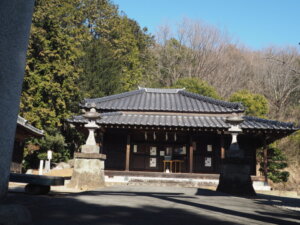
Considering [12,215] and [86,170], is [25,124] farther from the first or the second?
[12,215]

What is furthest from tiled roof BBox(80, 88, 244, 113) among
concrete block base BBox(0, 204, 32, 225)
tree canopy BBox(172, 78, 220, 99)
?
concrete block base BBox(0, 204, 32, 225)

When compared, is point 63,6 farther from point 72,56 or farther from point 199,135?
point 199,135

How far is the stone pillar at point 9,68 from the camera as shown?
280 centimetres

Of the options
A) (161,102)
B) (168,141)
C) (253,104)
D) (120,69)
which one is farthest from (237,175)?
(120,69)

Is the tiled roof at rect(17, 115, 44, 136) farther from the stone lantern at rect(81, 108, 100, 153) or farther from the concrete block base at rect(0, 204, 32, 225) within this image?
the concrete block base at rect(0, 204, 32, 225)

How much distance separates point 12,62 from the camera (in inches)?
113

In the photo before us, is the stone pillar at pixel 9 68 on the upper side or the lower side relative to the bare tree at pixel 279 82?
lower

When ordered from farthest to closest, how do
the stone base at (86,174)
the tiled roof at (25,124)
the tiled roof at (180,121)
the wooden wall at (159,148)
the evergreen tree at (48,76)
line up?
1. the evergreen tree at (48,76)
2. the wooden wall at (159,148)
3. the tiled roof at (180,121)
4. the tiled roof at (25,124)
5. the stone base at (86,174)

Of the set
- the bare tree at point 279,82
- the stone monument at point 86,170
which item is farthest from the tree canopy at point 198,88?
the stone monument at point 86,170

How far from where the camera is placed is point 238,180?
29.7ft

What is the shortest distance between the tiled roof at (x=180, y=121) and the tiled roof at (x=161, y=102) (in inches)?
20.7

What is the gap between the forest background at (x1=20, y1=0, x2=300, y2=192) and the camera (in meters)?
24.8

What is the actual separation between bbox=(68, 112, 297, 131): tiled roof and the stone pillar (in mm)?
12945

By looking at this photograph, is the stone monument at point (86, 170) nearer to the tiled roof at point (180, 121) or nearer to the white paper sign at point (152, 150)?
the tiled roof at point (180, 121)
